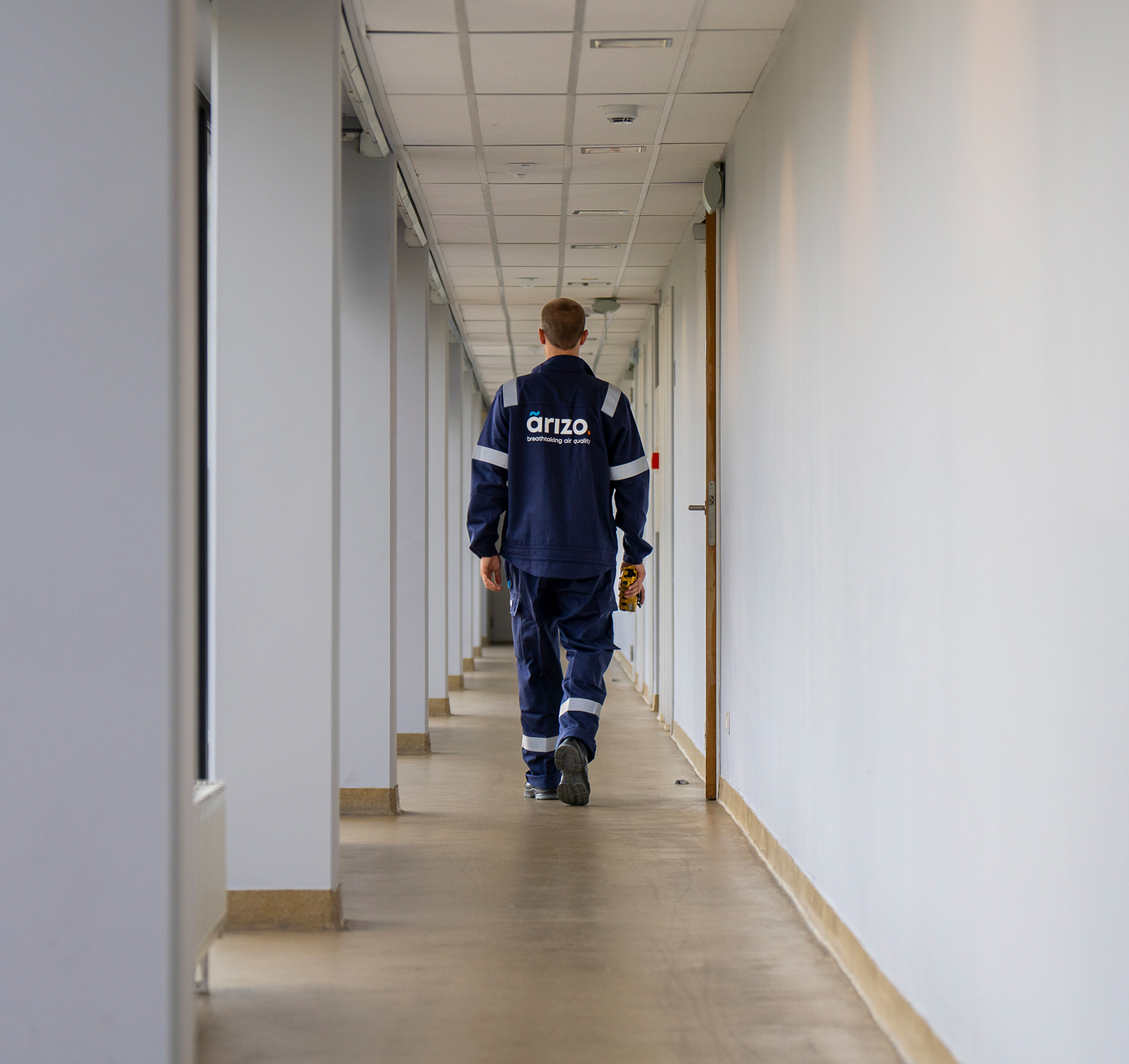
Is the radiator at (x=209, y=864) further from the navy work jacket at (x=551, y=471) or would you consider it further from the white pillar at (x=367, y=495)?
the navy work jacket at (x=551, y=471)

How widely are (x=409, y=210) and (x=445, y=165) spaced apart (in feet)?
1.49

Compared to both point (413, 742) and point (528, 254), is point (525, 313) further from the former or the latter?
point (413, 742)

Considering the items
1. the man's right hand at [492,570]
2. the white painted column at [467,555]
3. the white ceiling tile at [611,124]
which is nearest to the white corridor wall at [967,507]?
the white ceiling tile at [611,124]

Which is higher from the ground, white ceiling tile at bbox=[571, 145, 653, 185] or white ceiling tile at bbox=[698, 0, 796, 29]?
white ceiling tile at bbox=[698, 0, 796, 29]

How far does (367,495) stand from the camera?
411cm

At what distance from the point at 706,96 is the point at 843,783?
2.38m

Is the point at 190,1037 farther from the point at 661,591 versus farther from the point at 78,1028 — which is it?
the point at 661,591

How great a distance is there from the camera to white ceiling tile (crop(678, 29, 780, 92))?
335 centimetres

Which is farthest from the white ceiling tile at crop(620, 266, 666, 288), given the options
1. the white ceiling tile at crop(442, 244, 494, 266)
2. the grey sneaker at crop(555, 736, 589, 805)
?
the grey sneaker at crop(555, 736, 589, 805)

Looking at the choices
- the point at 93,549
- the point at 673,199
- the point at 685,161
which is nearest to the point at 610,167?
the point at 685,161

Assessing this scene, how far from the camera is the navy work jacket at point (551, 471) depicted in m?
4.09

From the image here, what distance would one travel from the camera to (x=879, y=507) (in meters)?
2.29

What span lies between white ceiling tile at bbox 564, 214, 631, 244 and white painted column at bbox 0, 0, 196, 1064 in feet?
12.8

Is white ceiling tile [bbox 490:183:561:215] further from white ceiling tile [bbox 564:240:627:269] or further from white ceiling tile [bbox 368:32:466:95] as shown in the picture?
white ceiling tile [bbox 368:32:466:95]
